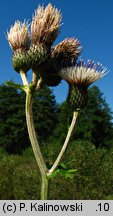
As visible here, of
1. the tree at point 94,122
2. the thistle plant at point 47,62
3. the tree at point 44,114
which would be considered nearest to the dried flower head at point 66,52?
the thistle plant at point 47,62

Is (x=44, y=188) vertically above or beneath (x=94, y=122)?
beneath

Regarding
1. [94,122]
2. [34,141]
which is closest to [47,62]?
[34,141]

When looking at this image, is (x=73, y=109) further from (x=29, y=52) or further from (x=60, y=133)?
(x=60, y=133)

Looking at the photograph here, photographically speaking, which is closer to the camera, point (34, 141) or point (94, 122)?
point (34, 141)

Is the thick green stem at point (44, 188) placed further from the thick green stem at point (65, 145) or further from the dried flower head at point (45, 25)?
the dried flower head at point (45, 25)

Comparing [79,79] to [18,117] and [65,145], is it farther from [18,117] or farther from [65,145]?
[18,117]

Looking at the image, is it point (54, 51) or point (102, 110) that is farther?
point (102, 110)

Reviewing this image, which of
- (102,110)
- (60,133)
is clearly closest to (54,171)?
(60,133)
